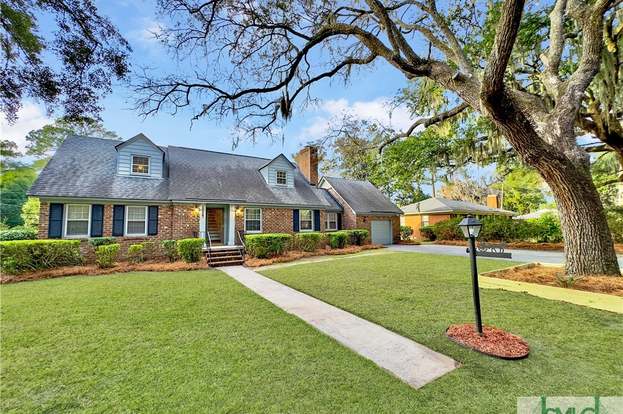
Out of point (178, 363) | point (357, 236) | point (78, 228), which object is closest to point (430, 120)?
point (357, 236)

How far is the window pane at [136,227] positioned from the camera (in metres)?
11.4

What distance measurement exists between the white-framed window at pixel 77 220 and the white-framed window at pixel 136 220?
4.30 ft

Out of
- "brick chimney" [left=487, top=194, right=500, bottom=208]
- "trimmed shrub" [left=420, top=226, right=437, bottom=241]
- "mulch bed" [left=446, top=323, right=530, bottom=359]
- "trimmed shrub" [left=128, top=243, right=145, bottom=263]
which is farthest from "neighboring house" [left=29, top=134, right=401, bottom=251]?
"brick chimney" [left=487, top=194, right=500, bottom=208]

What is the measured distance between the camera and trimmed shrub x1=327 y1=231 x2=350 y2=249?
583 inches

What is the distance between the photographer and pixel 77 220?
10547 millimetres

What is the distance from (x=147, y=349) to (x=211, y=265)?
7266 millimetres

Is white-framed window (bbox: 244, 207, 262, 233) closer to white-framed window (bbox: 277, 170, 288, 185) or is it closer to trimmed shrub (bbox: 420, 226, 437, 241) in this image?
white-framed window (bbox: 277, 170, 288, 185)

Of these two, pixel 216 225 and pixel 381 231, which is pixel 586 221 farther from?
pixel 216 225

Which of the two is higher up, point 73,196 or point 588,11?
point 588,11

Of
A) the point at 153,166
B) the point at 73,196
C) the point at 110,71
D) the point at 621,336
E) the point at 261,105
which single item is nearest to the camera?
the point at 621,336

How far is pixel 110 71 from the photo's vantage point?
12.7 feet

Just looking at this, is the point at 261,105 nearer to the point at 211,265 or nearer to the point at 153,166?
the point at 211,265

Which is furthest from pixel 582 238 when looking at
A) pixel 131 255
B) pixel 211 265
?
pixel 131 255

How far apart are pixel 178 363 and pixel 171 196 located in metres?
10.6
